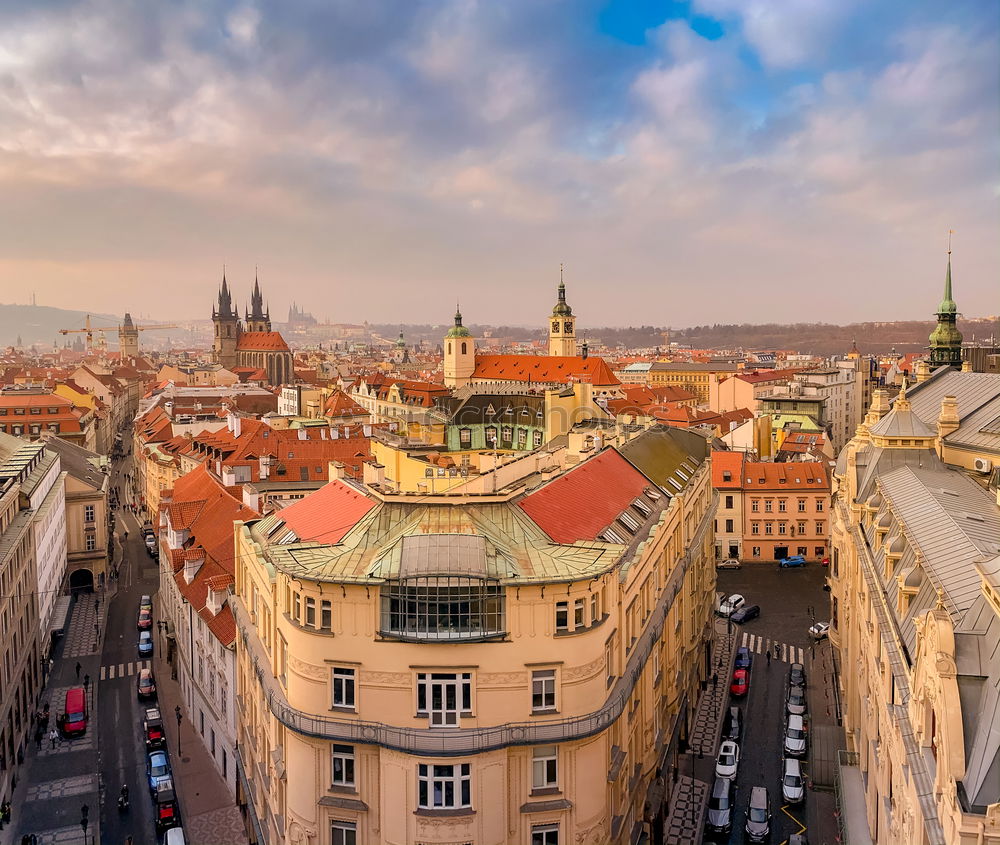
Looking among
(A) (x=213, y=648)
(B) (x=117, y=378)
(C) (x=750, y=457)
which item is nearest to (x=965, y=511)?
(A) (x=213, y=648)

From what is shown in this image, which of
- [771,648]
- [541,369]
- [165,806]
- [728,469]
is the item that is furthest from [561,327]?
[165,806]

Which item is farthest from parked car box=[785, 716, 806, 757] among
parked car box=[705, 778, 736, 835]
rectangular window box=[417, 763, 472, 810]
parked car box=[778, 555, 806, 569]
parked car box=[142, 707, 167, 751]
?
parked car box=[142, 707, 167, 751]

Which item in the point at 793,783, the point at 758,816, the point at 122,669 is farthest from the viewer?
the point at 122,669

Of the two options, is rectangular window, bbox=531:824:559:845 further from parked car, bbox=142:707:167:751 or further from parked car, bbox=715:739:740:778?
parked car, bbox=142:707:167:751

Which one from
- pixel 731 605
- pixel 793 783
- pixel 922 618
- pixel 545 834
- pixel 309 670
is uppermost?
pixel 922 618

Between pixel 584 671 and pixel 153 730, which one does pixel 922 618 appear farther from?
pixel 153 730

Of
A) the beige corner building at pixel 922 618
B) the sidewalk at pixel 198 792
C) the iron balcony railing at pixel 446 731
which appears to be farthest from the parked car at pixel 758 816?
the sidewalk at pixel 198 792
